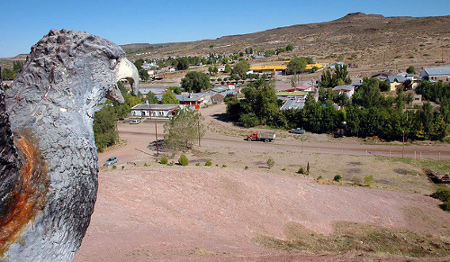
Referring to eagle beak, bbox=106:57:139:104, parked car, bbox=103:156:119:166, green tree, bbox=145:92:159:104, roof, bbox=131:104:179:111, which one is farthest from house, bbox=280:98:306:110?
eagle beak, bbox=106:57:139:104

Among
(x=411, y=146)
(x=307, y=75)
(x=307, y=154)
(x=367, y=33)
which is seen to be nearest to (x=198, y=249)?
(x=307, y=154)

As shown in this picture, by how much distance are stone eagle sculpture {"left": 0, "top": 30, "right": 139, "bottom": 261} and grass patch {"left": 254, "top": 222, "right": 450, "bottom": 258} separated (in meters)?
9.96

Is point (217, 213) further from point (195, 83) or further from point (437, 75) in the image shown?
point (437, 75)

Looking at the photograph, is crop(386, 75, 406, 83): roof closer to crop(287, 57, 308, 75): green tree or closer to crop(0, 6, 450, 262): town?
crop(0, 6, 450, 262): town

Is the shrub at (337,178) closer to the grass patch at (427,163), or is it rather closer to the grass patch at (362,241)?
the grass patch at (362,241)

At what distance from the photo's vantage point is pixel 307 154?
3247 centimetres

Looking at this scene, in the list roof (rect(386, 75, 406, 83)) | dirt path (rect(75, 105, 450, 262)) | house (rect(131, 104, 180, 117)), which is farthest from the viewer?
roof (rect(386, 75, 406, 83))

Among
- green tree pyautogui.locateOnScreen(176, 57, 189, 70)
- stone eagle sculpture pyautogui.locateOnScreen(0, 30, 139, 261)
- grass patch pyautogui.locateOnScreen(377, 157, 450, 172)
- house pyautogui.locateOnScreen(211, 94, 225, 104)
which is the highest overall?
green tree pyautogui.locateOnScreen(176, 57, 189, 70)

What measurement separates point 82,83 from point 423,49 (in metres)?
110

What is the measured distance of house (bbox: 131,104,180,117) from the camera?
51.1 meters

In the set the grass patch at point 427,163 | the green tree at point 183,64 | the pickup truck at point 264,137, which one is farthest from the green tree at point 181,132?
the green tree at point 183,64

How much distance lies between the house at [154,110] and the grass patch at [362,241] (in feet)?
123

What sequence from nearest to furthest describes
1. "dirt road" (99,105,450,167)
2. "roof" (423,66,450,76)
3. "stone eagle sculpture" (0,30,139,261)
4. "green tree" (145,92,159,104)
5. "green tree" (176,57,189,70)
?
"stone eagle sculpture" (0,30,139,261) < "dirt road" (99,105,450,167) < "green tree" (145,92,159,104) < "roof" (423,66,450,76) < "green tree" (176,57,189,70)

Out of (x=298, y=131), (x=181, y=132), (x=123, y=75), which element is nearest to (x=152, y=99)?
(x=181, y=132)
